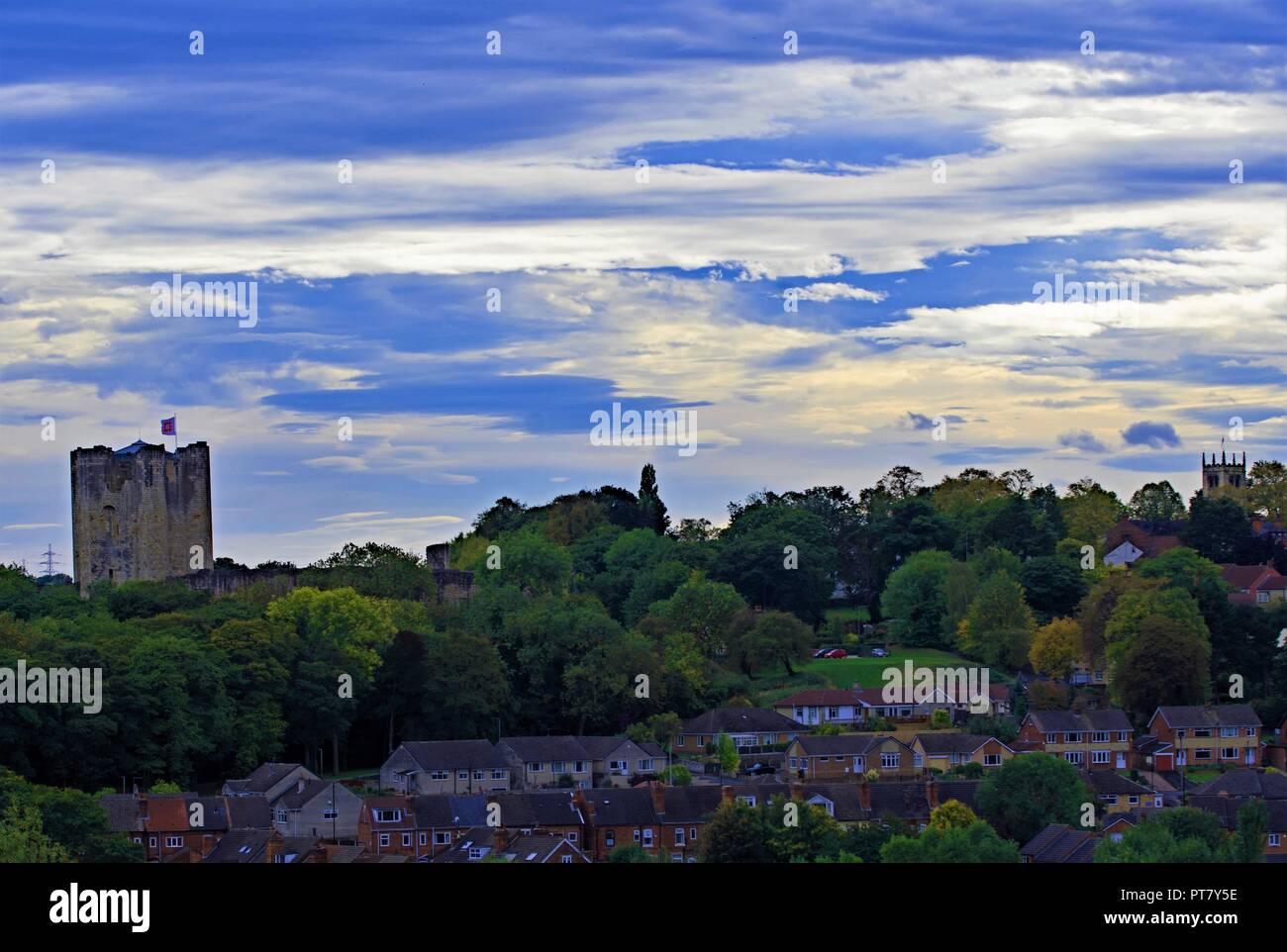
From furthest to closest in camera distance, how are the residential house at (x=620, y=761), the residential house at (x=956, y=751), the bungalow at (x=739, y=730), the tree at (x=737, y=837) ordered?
the bungalow at (x=739, y=730), the residential house at (x=956, y=751), the residential house at (x=620, y=761), the tree at (x=737, y=837)

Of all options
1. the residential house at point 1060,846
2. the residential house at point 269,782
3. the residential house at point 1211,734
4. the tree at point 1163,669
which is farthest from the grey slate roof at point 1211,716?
the residential house at point 269,782

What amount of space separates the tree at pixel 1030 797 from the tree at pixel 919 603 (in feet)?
79.8

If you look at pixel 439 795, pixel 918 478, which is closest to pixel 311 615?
pixel 439 795

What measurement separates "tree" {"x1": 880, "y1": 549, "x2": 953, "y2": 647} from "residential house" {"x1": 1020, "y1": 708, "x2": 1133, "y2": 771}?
1252 centimetres

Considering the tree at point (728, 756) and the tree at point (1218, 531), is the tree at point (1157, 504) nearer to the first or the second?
the tree at point (1218, 531)

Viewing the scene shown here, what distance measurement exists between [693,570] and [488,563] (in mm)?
7190

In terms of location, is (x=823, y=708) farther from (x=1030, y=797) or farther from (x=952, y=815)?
(x=952, y=815)

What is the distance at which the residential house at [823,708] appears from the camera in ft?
174

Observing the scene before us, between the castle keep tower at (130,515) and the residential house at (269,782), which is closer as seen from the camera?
the residential house at (269,782)

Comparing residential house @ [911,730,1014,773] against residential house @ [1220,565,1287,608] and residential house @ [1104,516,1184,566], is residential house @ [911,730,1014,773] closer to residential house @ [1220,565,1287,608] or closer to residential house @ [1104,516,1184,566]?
residential house @ [1220,565,1287,608]

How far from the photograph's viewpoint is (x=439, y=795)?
131ft

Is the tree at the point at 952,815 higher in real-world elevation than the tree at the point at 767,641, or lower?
lower

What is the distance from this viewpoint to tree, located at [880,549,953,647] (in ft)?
211
